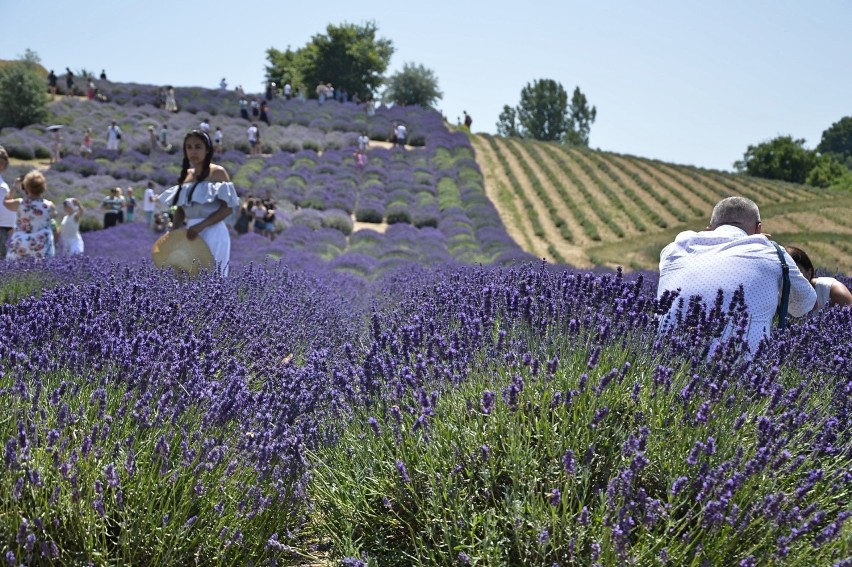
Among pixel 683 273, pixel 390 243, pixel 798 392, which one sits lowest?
pixel 390 243

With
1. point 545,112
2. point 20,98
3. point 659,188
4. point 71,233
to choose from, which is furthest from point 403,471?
point 545,112

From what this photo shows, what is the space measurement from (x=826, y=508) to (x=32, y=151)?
2602 centimetres

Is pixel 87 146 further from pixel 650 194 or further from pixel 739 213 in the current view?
pixel 739 213

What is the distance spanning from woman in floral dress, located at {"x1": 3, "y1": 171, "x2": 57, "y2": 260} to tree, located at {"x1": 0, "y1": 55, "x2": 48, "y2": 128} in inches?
964

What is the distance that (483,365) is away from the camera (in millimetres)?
2918

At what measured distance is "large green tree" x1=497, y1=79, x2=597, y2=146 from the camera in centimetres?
7400

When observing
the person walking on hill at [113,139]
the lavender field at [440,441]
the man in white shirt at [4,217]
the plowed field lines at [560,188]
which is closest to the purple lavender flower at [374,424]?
the lavender field at [440,441]

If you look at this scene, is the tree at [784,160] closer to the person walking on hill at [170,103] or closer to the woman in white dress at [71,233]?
the person walking on hill at [170,103]

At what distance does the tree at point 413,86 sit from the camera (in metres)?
51.3

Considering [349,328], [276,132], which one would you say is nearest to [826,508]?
[349,328]

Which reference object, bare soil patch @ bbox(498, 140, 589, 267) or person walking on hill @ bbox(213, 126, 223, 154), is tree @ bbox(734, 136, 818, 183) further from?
person walking on hill @ bbox(213, 126, 223, 154)

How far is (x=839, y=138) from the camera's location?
8031 centimetres

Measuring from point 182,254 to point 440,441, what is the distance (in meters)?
4.05

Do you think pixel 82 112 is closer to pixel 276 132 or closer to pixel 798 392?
pixel 276 132
